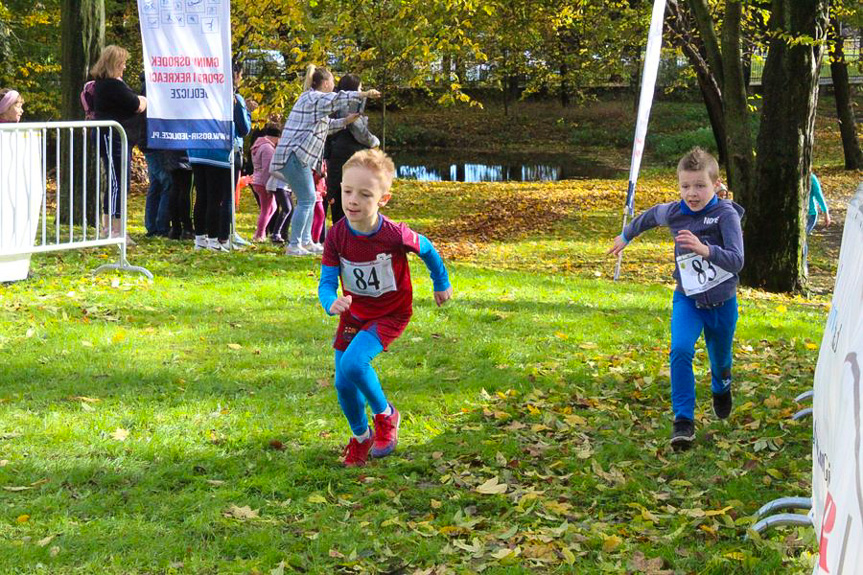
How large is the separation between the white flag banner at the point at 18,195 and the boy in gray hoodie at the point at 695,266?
5.67 m

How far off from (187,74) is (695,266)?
804cm

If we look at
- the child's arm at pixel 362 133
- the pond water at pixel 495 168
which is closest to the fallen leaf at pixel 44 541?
the child's arm at pixel 362 133

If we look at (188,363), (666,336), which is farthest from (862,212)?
(666,336)

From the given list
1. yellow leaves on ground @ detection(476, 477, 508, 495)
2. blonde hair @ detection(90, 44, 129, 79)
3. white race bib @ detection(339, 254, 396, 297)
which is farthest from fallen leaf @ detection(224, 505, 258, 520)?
blonde hair @ detection(90, 44, 129, 79)

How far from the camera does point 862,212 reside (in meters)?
3.61

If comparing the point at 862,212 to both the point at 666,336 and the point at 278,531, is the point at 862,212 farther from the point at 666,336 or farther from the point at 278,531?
the point at 666,336

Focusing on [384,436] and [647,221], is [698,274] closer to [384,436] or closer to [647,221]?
[647,221]

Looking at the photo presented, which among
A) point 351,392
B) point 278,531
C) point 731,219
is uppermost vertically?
point 731,219

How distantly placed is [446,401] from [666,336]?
316 centimetres

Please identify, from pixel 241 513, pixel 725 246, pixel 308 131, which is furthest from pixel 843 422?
pixel 308 131

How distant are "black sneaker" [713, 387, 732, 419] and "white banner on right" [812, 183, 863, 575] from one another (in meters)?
2.74

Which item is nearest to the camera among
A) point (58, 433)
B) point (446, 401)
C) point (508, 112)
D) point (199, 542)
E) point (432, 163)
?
point (199, 542)

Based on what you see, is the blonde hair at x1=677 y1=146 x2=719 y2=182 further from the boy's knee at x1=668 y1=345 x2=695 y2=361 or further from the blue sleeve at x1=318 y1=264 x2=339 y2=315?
the blue sleeve at x1=318 y1=264 x2=339 y2=315

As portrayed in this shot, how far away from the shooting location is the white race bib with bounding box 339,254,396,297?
5.77 m
